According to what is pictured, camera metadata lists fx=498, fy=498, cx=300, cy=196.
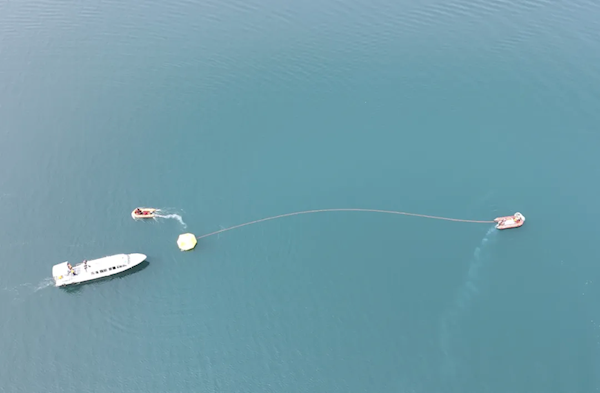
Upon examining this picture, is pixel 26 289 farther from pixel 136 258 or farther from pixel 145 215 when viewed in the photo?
pixel 145 215

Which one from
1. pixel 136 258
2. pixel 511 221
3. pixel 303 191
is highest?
pixel 303 191

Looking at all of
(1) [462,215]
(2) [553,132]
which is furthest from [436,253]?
(2) [553,132]

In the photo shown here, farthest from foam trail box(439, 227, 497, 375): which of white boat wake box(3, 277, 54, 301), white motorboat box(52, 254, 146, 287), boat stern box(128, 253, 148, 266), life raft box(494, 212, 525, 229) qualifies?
white boat wake box(3, 277, 54, 301)

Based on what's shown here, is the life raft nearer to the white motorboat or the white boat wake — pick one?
the white motorboat

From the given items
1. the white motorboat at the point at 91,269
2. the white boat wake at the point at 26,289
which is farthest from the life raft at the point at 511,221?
the white boat wake at the point at 26,289

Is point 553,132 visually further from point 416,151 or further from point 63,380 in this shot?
point 63,380

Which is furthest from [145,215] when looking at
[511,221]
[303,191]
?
[511,221]
